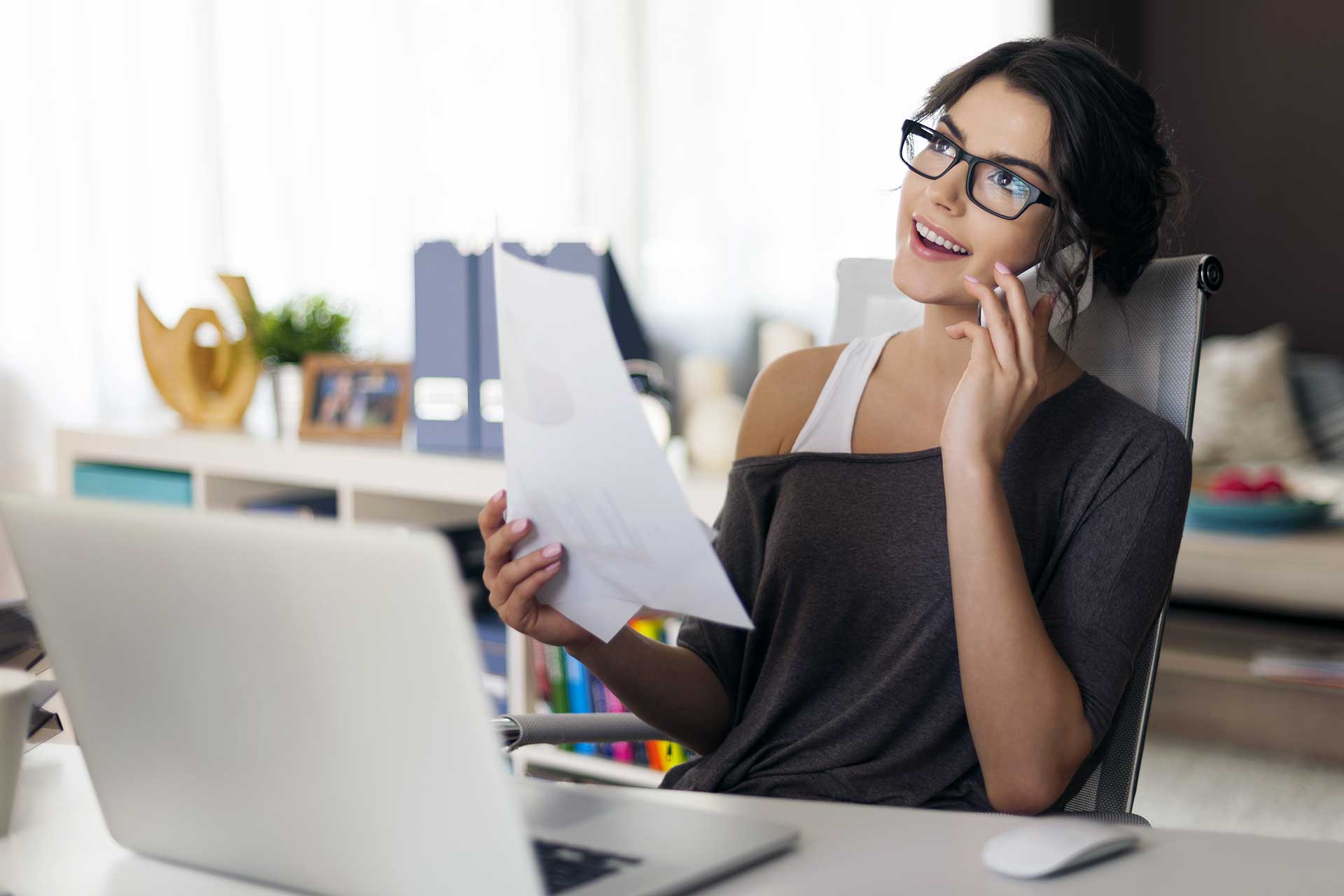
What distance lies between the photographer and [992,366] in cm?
97

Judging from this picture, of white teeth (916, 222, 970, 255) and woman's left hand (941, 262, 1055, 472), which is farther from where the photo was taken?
white teeth (916, 222, 970, 255)

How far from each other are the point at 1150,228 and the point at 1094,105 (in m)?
0.14

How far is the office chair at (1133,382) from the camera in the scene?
1105mm

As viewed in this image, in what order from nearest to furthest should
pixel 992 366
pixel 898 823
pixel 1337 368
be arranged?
pixel 898 823, pixel 992 366, pixel 1337 368

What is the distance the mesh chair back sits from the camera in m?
1.11

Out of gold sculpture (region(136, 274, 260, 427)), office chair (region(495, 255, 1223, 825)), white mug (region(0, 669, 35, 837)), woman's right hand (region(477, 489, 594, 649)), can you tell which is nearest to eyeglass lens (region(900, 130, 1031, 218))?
office chair (region(495, 255, 1223, 825))

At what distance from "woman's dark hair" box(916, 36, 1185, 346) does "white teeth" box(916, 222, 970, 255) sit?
0.07 metres

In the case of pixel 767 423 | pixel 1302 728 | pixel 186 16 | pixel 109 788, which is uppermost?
pixel 186 16

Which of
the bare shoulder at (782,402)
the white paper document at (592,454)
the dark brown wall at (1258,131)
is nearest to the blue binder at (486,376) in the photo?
the bare shoulder at (782,402)

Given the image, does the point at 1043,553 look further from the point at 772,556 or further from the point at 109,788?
the point at 109,788

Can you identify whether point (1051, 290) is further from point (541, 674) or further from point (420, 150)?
point (420, 150)

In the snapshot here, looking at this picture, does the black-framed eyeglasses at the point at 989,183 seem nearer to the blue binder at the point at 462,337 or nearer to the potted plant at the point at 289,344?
the blue binder at the point at 462,337

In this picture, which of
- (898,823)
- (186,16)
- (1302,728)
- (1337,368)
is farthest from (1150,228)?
(1337,368)

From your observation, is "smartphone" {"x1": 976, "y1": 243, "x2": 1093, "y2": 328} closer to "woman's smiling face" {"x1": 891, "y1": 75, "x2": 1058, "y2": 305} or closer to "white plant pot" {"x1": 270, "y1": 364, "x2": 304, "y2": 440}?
"woman's smiling face" {"x1": 891, "y1": 75, "x2": 1058, "y2": 305}
